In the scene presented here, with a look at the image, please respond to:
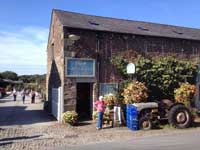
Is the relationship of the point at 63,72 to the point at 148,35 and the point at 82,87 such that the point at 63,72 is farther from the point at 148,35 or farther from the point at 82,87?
the point at 148,35

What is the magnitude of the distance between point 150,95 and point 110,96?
2.66m

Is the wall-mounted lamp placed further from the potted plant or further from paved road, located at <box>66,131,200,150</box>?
paved road, located at <box>66,131,200,150</box>

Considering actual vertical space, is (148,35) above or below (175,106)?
above

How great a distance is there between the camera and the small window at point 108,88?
59.5 ft

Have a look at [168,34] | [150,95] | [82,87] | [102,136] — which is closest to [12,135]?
[102,136]

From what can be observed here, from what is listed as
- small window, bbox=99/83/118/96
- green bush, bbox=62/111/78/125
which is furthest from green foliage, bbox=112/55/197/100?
green bush, bbox=62/111/78/125

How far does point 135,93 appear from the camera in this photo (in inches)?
636

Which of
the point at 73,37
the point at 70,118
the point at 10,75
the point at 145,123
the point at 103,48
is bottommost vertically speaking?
the point at 145,123

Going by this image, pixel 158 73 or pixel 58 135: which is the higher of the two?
pixel 158 73

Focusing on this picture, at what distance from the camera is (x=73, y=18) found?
1912 centimetres

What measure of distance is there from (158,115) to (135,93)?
1.65 meters

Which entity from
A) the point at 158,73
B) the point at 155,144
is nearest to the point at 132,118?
the point at 155,144

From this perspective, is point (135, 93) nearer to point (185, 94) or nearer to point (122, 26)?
point (185, 94)

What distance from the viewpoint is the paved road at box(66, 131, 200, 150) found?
10258 millimetres
